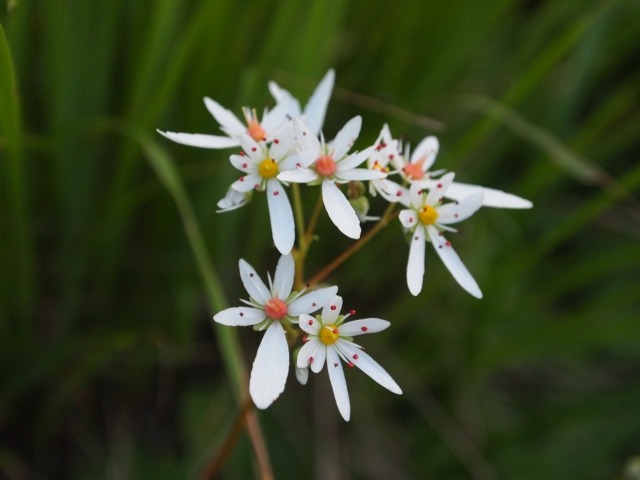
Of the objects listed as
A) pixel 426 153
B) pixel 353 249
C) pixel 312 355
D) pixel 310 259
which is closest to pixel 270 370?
pixel 312 355

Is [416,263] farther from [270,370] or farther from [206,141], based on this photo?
[206,141]

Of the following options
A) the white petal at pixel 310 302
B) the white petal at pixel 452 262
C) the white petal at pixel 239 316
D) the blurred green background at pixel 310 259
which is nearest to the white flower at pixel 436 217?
the white petal at pixel 452 262

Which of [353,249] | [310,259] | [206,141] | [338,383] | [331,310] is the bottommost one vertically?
[338,383]

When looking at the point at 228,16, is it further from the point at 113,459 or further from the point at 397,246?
the point at 113,459

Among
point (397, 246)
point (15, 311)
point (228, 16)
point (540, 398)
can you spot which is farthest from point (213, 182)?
point (540, 398)

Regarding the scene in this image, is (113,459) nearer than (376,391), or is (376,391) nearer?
(113,459)

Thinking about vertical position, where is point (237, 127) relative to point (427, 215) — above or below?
above
